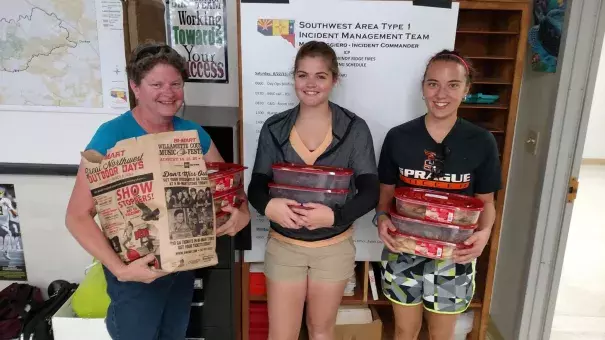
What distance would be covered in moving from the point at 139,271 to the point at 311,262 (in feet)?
1.97

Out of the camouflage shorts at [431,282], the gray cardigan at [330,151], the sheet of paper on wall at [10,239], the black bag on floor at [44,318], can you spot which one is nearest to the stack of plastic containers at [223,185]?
the gray cardigan at [330,151]

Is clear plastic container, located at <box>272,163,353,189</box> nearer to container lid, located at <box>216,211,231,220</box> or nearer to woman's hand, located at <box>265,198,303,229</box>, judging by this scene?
woman's hand, located at <box>265,198,303,229</box>

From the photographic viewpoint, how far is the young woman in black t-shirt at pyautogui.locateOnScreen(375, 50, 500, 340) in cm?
155

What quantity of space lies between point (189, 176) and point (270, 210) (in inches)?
13.0

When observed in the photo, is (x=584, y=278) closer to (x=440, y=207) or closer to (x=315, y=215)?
(x=440, y=207)

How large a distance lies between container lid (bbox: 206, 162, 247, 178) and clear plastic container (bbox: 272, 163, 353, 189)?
5.9 inches

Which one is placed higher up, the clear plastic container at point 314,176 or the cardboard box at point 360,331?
the clear plastic container at point 314,176

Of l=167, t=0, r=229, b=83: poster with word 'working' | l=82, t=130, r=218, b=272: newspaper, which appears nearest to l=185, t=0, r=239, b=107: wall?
l=167, t=0, r=229, b=83: poster with word 'working'

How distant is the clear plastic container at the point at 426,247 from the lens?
150 centimetres

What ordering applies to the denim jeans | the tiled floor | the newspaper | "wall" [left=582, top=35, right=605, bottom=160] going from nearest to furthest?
the newspaper, the denim jeans, the tiled floor, "wall" [left=582, top=35, right=605, bottom=160]

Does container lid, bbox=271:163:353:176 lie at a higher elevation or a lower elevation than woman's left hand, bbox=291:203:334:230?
higher

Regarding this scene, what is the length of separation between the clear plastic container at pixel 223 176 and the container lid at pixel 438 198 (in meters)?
0.55

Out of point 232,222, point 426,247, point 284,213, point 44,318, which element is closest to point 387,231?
point 426,247

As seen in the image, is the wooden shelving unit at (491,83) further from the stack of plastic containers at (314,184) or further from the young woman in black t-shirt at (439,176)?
the stack of plastic containers at (314,184)
